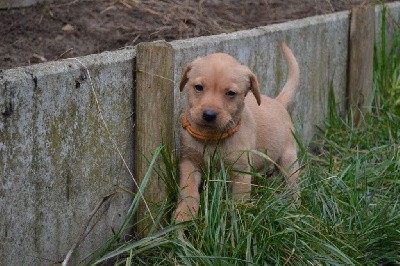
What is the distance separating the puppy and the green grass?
0.07 meters

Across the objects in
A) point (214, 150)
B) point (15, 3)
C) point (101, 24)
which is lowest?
point (214, 150)

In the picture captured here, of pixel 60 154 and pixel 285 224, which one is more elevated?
pixel 60 154

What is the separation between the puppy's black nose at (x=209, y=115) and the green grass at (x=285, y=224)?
30 cm

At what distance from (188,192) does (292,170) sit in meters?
0.93

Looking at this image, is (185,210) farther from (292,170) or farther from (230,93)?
(292,170)

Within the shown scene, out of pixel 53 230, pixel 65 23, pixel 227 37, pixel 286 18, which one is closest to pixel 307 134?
pixel 286 18

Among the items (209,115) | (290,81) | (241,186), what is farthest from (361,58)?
(209,115)

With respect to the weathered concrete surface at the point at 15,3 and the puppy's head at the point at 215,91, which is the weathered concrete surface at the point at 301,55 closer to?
the puppy's head at the point at 215,91

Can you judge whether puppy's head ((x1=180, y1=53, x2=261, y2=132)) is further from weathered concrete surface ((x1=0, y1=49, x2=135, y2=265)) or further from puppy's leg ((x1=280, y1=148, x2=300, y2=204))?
puppy's leg ((x1=280, y1=148, x2=300, y2=204))

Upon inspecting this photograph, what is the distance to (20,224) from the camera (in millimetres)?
4043

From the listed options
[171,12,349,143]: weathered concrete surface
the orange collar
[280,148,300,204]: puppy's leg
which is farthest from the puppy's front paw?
[171,12,349,143]: weathered concrete surface

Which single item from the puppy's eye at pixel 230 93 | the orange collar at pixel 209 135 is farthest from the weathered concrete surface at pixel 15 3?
the puppy's eye at pixel 230 93

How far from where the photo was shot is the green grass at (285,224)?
4.34 metres

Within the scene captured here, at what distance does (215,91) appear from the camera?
14.9 ft
